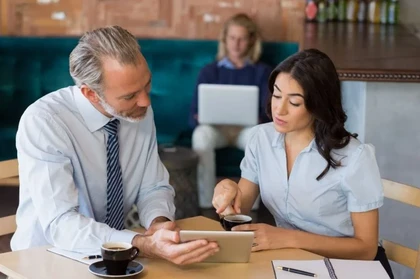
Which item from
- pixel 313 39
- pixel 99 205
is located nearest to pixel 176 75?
pixel 313 39

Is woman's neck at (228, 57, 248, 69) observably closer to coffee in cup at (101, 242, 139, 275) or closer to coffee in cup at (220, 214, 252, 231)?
coffee in cup at (220, 214, 252, 231)

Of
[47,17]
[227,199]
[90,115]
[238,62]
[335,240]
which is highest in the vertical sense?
[47,17]

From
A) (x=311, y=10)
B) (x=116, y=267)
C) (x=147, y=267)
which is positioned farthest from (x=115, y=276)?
(x=311, y=10)

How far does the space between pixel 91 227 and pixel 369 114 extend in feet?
5.14

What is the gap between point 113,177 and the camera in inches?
102

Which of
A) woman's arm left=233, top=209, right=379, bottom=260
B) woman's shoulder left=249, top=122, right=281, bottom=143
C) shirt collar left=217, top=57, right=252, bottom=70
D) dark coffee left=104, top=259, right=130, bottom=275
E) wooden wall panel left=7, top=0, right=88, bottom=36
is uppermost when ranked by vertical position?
wooden wall panel left=7, top=0, right=88, bottom=36

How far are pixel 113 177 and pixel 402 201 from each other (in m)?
0.88

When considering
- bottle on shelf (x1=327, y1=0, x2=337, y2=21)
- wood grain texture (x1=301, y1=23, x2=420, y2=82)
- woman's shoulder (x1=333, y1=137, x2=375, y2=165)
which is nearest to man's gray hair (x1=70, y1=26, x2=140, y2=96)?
woman's shoulder (x1=333, y1=137, x2=375, y2=165)

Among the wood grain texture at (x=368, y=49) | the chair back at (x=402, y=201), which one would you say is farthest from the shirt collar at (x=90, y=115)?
the wood grain texture at (x=368, y=49)

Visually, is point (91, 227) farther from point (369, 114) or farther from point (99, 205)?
point (369, 114)

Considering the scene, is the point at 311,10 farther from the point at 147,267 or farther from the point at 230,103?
the point at 147,267

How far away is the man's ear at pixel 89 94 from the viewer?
2.53 m

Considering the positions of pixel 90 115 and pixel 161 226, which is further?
pixel 90 115

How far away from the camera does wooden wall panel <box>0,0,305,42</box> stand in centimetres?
550
